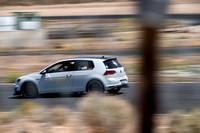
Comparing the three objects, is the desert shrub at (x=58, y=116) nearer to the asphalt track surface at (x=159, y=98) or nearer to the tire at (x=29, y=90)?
the asphalt track surface at (x=159, y=98)

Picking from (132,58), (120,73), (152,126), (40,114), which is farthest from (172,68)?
(152,126)

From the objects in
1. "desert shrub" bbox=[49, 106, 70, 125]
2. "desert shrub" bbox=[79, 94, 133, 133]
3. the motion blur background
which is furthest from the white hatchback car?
"desert shrub" bbox=[79, 94, 133, 133]

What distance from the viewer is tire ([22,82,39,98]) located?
41.0 feet

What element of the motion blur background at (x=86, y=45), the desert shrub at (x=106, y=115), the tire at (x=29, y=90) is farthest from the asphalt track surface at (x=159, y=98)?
the desert shrub at (x=106, y=115)

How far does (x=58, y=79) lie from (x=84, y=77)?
90cm

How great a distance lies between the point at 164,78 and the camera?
622 inches

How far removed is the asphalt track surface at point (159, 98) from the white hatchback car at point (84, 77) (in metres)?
0.29

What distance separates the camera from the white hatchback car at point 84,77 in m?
11.7

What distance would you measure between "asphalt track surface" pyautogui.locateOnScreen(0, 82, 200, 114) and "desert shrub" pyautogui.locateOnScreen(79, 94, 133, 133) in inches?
91.8

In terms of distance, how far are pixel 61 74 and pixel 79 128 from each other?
17.7 ft

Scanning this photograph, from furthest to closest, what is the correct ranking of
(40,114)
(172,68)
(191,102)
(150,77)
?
(172,68)
(191,102)
(40,114)
(150,77)

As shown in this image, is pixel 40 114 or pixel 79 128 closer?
pixel 79 128

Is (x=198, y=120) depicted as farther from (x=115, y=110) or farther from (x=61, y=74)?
(x=61, y=74)

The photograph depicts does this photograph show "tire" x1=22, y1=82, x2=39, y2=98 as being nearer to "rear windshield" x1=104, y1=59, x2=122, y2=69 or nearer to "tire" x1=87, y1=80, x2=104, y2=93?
"tire" x1=87, y1=80, x2=104, y2=93
